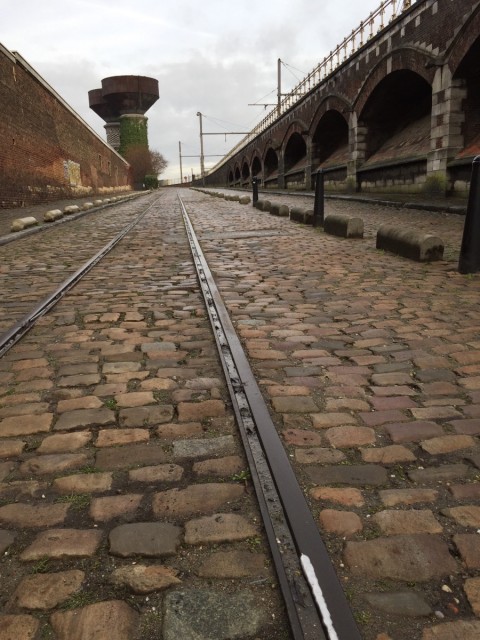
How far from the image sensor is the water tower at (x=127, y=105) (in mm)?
61812

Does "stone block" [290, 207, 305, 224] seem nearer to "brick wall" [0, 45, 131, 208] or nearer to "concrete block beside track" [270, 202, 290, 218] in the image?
"concrete block beside track" [270, 202, 290, 218]

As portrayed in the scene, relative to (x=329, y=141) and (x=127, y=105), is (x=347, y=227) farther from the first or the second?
(x=127, y=105)

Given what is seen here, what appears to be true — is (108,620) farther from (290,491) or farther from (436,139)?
(436,139)

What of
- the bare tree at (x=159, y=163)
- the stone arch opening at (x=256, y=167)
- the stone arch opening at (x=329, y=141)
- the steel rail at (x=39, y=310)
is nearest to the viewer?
the steel rail at (x=39, y=310)

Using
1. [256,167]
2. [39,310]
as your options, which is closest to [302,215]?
[39,310]

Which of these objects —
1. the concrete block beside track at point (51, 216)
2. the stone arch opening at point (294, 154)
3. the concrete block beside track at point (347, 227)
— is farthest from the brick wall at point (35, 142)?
the stone arch opening at point (294, 154)

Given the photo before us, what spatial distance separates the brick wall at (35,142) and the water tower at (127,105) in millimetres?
33777

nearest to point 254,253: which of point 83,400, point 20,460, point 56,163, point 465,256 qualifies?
point 465,256

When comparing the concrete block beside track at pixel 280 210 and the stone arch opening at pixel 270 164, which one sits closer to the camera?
the concrete block beside track at pixel 280 210

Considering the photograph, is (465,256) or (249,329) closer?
(249,329)

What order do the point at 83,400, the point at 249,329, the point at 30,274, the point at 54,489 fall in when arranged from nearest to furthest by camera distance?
the point at 54,489 → the point at 83,400 → the point at 249,329 → the point at 30,274

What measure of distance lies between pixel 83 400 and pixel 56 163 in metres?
23.8

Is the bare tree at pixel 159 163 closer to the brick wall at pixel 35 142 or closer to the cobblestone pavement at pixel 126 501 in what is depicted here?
the brick wall at pixel 35 142

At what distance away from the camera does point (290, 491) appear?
1.77 meters
